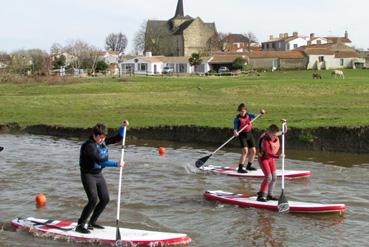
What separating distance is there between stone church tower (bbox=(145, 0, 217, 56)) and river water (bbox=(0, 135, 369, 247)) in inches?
4572

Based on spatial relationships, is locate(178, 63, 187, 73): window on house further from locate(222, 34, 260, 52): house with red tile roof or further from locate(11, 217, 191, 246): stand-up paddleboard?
locate(11, 217, 191, 246): stand-up paddleboard

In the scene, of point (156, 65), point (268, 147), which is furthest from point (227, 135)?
point (156, 65)

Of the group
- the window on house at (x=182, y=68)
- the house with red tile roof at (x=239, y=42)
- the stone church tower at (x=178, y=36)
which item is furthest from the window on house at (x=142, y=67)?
the house with red tile roof at (x=239, y=42)

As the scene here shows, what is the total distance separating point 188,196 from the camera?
53.3 feet

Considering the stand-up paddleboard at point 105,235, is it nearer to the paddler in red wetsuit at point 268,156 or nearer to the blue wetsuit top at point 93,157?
the blue wetsuit top at point 93,157

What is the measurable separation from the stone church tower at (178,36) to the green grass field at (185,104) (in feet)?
265

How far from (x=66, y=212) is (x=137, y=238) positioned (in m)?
3.67

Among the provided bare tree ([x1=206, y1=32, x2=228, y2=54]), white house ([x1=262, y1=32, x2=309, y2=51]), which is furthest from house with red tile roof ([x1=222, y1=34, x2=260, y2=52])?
bare tree ([x1=206, y1=32, x2=228, y2=54])

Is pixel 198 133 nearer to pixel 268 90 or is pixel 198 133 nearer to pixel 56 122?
pixel 56 122

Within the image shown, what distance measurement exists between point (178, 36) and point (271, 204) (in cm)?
12943

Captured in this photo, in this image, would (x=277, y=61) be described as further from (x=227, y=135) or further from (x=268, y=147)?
(x=268, y=147)

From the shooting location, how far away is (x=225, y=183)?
18.1m

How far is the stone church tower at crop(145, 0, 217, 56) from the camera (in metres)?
140

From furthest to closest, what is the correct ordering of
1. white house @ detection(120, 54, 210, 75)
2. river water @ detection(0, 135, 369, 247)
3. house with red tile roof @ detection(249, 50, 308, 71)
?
white house @ detection(120, 54, 210, 75) < house with red tile roof @ detection(249, 50, 308, 71) < river water @ detection(0, 135, 369, 247)
